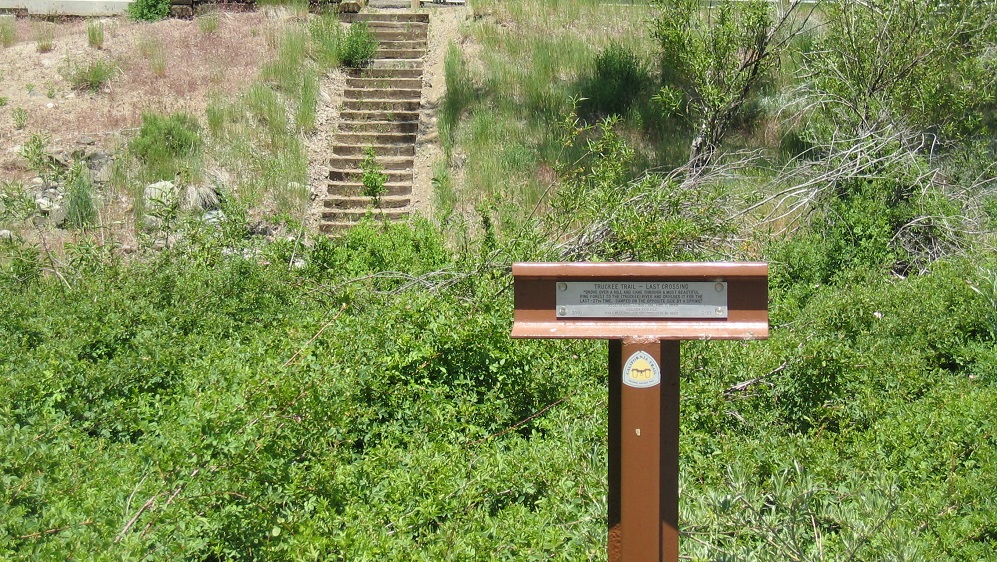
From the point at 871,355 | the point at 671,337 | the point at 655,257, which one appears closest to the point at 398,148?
the point at 655,257

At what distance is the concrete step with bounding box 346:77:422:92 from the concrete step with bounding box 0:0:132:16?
475 cm

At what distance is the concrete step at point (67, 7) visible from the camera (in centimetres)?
1453

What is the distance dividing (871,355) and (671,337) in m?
3.05

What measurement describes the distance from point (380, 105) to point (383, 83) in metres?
0.48

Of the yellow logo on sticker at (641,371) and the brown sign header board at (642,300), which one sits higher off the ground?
the brown sign header board at (642,300)

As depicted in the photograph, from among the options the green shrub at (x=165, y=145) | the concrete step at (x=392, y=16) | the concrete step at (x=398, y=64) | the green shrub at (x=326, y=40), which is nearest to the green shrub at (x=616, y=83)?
the concrete step at (x=398, y=64)

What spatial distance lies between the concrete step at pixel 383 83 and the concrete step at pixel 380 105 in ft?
1.19

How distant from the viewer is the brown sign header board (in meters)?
2.71

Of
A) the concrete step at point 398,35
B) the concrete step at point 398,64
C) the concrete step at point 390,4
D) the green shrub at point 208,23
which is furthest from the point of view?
the concrete step at point 390,4

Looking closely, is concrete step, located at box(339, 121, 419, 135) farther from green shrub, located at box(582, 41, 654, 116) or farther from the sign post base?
the sign post base

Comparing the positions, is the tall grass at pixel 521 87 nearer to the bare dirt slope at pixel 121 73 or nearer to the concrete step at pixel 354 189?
the concrete step at pixel 354 189

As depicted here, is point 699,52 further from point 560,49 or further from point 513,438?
point 513,438

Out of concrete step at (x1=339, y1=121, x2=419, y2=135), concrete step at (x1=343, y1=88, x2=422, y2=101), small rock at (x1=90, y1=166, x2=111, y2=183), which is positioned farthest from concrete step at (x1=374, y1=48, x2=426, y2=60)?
small rock at (x1=90, y1=166, x2=111, y2=183)

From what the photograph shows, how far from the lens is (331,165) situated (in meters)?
11.4
